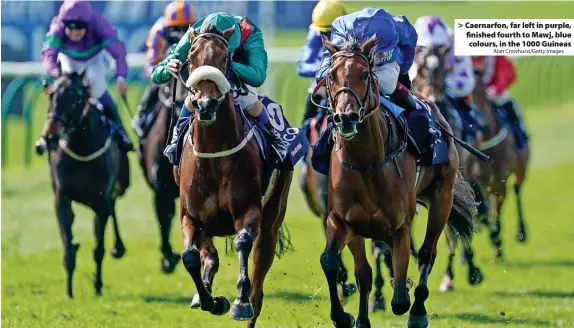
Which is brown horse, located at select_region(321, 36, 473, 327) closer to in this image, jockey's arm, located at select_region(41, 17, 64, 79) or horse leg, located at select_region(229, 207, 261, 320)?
horse leg, located at select_region(229, 207, 261, 320)

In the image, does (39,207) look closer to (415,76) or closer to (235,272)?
(235,272)

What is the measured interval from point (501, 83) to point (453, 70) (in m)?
1.53

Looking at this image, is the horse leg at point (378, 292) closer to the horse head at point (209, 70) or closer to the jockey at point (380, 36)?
the jockey at point (380, 36)

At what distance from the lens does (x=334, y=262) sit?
7734mm

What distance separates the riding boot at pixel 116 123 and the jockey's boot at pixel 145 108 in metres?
0.13

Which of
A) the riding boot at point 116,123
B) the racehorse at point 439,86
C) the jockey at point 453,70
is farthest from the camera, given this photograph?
the jockey at point 453,70

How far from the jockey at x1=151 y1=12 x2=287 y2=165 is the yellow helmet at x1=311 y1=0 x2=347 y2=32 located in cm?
209

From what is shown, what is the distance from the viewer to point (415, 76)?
11.5 m

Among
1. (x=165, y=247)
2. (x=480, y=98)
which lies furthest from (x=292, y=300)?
(x=480, y=98)

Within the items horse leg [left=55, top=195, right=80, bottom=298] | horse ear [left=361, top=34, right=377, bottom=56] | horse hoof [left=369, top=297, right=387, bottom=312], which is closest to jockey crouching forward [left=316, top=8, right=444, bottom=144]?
horse ear [left=361, top=34, right=377, bottom=56]

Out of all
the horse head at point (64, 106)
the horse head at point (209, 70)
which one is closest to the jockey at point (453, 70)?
the horse head at point (64, 106)

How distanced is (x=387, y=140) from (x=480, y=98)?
531cm

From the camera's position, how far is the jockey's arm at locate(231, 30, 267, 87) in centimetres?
792

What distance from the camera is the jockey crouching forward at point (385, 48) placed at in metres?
8.01
